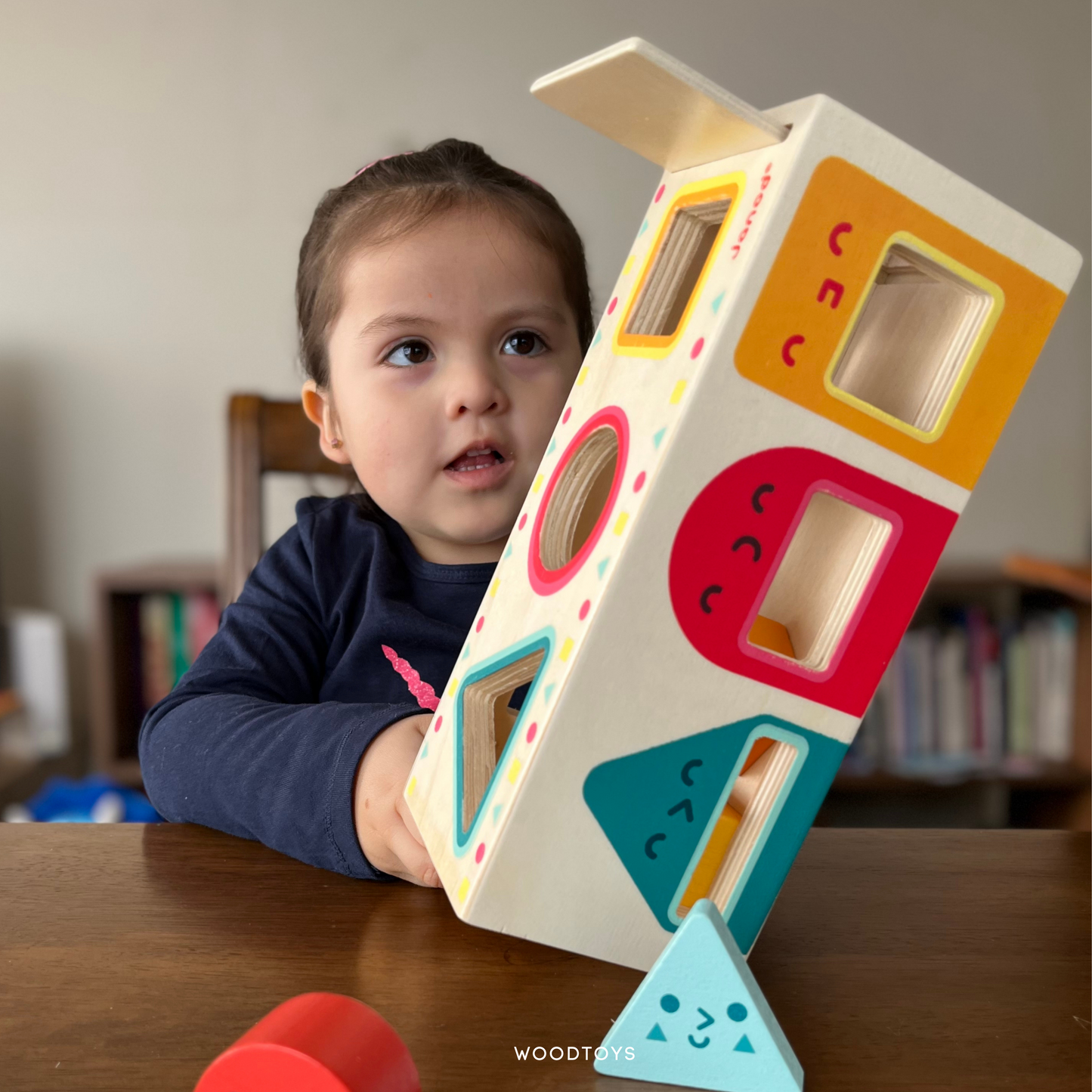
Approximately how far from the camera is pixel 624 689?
0.41 m

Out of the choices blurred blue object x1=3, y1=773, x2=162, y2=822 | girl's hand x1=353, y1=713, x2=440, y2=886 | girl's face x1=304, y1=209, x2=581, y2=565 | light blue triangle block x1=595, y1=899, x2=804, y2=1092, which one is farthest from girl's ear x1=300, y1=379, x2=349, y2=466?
blurred blue object x1=3, y1=773, x2=162, y2=822

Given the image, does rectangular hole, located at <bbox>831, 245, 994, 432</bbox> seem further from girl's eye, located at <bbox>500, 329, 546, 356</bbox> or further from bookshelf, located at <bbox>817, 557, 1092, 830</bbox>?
bookshelf, located at <bbox>817, 557, 1092, 830</bbox>

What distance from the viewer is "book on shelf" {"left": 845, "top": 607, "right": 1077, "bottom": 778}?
2283 millimetres

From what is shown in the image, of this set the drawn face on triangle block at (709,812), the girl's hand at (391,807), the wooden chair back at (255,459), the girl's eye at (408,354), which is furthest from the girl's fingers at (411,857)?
the wooden chair back at (255,459)

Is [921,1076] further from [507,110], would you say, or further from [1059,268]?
[507,110]

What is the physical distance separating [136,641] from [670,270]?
1991 mm

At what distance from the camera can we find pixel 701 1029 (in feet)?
1.22

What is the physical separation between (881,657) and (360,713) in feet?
1.05

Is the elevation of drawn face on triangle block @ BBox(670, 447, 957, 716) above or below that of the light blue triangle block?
above

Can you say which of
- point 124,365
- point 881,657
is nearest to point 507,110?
point 124,365

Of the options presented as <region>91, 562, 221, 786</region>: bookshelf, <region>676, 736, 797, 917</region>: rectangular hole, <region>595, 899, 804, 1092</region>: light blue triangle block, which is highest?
<region>676, 736, 797, 917</region>: rectangular hole

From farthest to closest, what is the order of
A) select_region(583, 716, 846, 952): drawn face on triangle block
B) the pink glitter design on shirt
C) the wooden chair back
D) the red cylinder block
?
the wooden chair back < the pink glitter design on shirt < select_region(583, 716, 846, 952): drawn face on triangle block < the red cylinder block

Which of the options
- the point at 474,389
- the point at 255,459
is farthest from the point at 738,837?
the point at 255,459

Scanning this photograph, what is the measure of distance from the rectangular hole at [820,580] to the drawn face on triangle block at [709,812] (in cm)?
4
